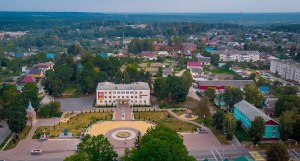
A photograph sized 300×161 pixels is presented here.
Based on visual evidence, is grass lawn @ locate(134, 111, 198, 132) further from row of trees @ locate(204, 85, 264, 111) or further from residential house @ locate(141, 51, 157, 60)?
residential house @ locate(141, 51, 157, 60)

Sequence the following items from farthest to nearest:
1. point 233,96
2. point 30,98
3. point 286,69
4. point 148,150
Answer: point 286,69
point 233,96
point 30,98
point 148,150

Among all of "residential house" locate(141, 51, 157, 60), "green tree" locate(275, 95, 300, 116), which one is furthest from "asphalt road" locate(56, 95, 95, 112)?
"residential house" locate(141, 51, 157, 60)

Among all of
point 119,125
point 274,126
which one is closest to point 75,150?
point 119,125

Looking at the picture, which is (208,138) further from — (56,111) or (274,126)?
(56,111)

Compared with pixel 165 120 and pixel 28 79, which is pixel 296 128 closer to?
pixel 165 120

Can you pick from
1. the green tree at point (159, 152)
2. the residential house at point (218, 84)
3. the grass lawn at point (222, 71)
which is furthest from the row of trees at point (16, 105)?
the grass lawn at point (222, 71)

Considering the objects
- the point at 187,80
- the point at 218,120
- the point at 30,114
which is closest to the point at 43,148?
the point at 30,114

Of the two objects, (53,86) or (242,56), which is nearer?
(53,86)
